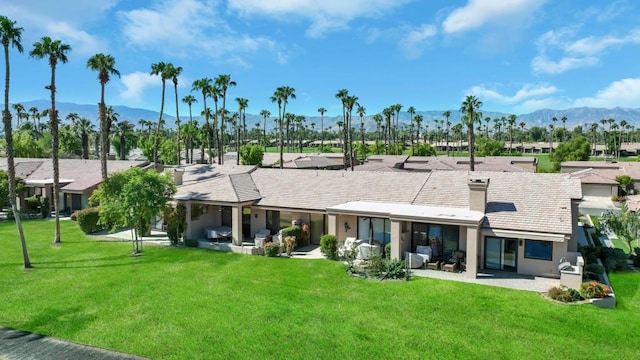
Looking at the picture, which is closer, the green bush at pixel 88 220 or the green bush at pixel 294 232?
the green bush at pixel 294 232

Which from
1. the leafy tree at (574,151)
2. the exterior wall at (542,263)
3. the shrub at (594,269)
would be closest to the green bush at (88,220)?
the exterior wall at (542,263)

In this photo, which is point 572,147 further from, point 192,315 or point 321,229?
point 192,315

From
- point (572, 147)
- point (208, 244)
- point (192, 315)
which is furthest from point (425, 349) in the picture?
point (572, 147)

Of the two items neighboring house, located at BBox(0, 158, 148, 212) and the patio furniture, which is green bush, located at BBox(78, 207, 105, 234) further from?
the patio furniture

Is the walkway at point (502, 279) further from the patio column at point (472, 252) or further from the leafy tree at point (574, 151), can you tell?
the leafy tree at point (574, 151)

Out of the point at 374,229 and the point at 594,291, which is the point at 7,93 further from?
the point at 594,291

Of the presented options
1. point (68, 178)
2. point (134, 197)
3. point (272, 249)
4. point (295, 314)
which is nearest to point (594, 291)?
point (295, 314)
